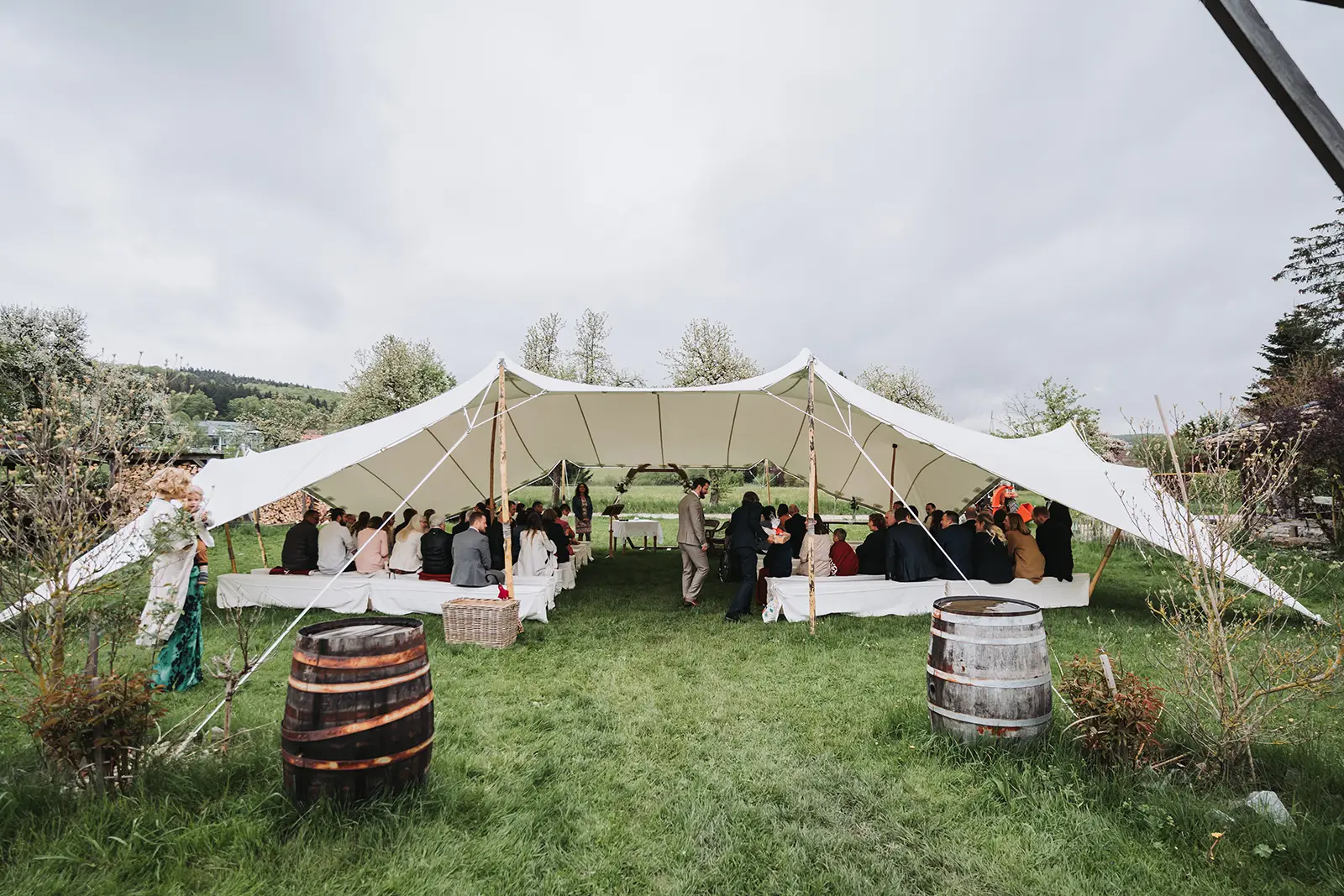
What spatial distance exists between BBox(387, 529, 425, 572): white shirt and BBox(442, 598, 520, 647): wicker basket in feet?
6.22

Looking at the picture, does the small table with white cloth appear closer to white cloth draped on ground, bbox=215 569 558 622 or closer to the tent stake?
white cloth draped on ground, bbox=215 569 558 622

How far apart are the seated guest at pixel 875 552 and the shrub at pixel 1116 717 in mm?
4148

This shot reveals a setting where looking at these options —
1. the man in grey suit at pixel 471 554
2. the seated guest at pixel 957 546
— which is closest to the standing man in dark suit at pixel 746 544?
the seated guest at pixel 957 546

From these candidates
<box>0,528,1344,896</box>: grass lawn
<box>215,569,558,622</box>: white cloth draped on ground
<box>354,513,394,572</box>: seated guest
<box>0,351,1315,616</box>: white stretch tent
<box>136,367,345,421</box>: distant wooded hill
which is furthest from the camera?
<box>136,367,345,421</box>: distant wooded hill

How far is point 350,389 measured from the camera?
1036 inches

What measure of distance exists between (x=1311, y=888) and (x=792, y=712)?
236cm

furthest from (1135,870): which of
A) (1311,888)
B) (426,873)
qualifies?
(426,873)

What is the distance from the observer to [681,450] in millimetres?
10914

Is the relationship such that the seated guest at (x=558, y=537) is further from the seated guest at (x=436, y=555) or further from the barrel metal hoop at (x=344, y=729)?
the barrel metal hoop at (x=344, y=729)

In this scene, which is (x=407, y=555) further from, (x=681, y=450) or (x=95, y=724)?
(x=681, y=450)

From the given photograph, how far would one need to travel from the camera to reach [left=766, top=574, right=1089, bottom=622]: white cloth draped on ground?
6.44 m

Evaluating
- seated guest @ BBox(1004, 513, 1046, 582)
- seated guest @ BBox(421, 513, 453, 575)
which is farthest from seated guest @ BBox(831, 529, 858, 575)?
seated guest @ BBox(421, 513, 453, 575)

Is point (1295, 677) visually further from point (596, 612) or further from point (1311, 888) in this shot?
point (596, 612)

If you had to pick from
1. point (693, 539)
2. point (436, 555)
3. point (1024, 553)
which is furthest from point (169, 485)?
point (1024, 553)
